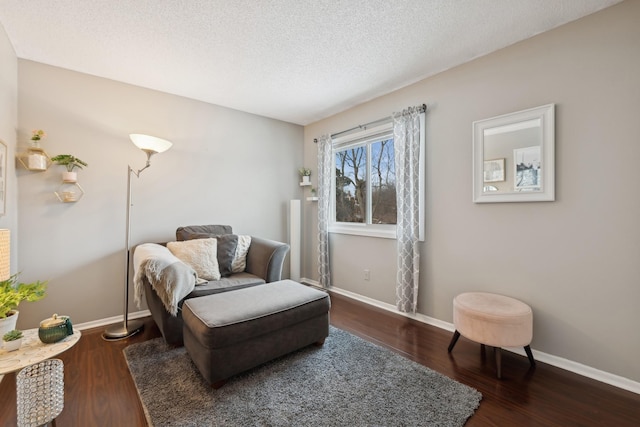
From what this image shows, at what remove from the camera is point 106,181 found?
2646mm

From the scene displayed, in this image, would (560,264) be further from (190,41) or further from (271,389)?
(190,41)

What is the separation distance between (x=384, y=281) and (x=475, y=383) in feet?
4.57

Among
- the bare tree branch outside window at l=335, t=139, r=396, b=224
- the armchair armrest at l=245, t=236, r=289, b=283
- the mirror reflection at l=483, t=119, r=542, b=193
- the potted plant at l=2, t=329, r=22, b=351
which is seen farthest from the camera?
the bare tree branch outside window at l=335, t=139, r=396, b=224

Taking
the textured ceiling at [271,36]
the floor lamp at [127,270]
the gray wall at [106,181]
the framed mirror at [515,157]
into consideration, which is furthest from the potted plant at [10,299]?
the framed mirror at [515,157]

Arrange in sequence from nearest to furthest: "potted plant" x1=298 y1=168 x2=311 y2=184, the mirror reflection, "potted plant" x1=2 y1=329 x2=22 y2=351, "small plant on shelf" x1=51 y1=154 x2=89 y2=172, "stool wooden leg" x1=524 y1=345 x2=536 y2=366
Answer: "potted plant" x1=2 y1=329 x2=22 y2=351 → "stool wooden leg" x1=524 y1=345 x2=536 y2=366 → the mirror reflection → "small plant on shelf" x1=51 y1=154 x2=89 y2=172 → "potted plant" x1=298 y1=168 x2=311 y2=184

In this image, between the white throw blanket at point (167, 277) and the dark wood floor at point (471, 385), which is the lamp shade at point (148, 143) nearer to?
the white throw blanket at point (167, 277)

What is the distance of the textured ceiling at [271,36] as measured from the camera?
1754 millimetres

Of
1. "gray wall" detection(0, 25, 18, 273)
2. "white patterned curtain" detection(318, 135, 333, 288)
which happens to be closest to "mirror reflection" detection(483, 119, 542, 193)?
"white patterned curtain" detection(318, 135, 333, 288)

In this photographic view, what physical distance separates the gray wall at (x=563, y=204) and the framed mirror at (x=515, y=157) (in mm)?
60

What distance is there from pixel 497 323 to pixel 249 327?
1.62m

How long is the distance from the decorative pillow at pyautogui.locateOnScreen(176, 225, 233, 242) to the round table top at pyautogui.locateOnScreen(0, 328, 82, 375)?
1.43m

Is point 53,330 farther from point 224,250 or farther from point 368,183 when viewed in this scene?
point 368,183

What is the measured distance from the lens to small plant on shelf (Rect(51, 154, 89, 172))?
91.7 inches

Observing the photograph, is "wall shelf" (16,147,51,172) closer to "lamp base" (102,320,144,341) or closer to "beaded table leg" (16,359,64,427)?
"lamp base" (102,320,144,341)
